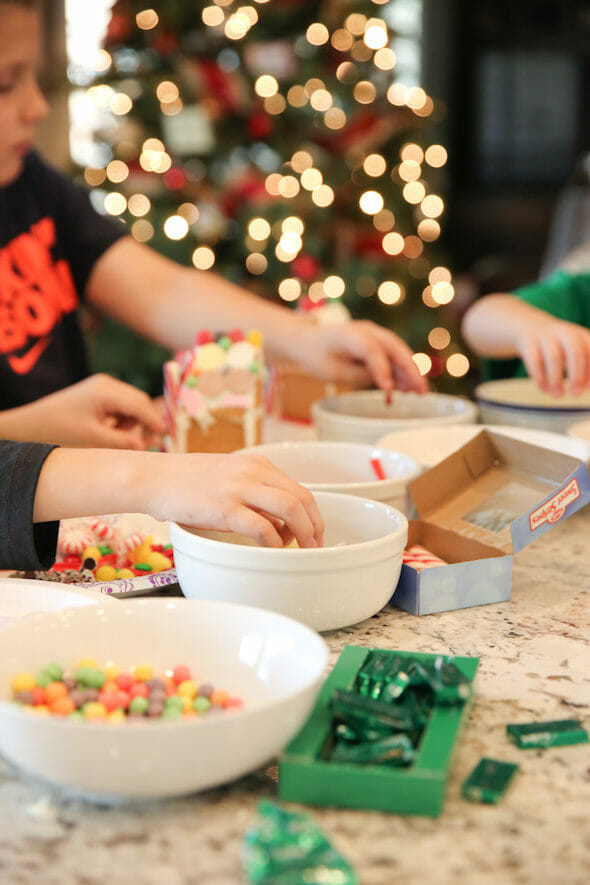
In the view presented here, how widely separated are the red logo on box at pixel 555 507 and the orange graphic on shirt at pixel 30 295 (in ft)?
3.16

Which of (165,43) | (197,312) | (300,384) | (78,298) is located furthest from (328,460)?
(165,43)

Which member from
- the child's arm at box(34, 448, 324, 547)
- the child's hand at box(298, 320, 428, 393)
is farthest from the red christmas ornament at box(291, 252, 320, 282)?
the child's arm at box(34, 448, 324, 547)

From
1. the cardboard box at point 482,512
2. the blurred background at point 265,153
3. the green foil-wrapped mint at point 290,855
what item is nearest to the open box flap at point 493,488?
the cardboard box at point 482,512

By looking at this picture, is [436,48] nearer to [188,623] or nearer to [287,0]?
[287,0]

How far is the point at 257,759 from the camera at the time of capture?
0.59m

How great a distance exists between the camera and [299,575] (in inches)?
31.3

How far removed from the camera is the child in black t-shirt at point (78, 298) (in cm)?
140

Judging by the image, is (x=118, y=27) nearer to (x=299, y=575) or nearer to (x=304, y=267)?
(x=304, y=267)

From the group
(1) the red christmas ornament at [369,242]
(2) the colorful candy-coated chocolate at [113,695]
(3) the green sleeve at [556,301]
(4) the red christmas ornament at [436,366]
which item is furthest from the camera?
(4) the red christmas ornament at [436,366]

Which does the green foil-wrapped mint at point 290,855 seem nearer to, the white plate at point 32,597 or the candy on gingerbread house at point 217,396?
the white plate at point 32,597

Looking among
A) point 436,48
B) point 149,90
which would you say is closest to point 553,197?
point 436,48

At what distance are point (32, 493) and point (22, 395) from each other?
0.77 m

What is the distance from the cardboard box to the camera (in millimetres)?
911

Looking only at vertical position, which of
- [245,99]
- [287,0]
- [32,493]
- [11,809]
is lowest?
[11,809]
